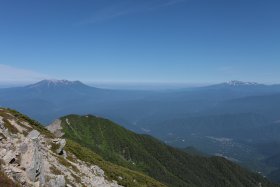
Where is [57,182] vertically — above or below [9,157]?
→ below

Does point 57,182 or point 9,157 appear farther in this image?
point 57,182

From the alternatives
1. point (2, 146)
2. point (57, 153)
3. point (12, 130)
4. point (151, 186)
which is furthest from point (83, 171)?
point (151, 186)

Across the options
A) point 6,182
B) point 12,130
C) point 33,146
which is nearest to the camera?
point 6,182

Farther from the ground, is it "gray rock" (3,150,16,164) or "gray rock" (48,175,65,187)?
"gray rock" (3,150,16,164)

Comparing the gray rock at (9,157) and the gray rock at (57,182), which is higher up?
the gray rock at (9,157)

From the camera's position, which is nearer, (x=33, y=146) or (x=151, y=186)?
(x=33, y=146)

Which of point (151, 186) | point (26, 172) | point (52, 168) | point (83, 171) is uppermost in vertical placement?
point (26, 172)

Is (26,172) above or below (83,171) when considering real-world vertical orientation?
above

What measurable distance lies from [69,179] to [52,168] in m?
3.00

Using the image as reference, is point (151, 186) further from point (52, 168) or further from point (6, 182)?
point (6, 182)

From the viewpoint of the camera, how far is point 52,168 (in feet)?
157

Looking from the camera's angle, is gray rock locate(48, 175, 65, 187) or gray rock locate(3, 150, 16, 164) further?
gray rock locate(48, 175, 65, 187)

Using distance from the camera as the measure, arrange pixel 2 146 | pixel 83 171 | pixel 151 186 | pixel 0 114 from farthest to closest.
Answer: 1. pixel 151 186
2. pixel 0 114
3. pixel 83 171
4. pixel 2 146

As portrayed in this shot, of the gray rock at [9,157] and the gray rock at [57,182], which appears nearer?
the gray rock at [9,157]
